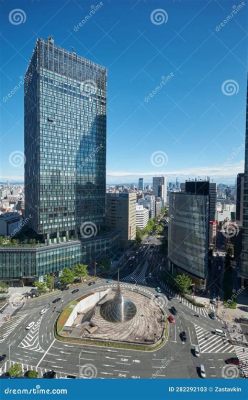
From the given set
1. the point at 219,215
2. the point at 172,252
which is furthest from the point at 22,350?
the point at 219,215

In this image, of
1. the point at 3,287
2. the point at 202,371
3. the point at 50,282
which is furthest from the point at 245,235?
the point at 3,287

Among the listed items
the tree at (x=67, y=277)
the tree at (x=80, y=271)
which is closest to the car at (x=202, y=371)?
the tree at (x=67, y=277)

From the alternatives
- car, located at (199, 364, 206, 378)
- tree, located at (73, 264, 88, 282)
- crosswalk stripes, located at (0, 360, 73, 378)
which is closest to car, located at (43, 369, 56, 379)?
crosswalk stripes, located at (0, 360, 73, 378)

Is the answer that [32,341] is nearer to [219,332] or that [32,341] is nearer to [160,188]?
[219,332]

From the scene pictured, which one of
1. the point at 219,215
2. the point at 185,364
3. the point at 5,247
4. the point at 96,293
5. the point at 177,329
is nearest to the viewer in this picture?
the point at 185,364

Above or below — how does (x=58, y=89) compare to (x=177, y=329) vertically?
above

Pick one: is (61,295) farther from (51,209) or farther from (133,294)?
(51,209)
